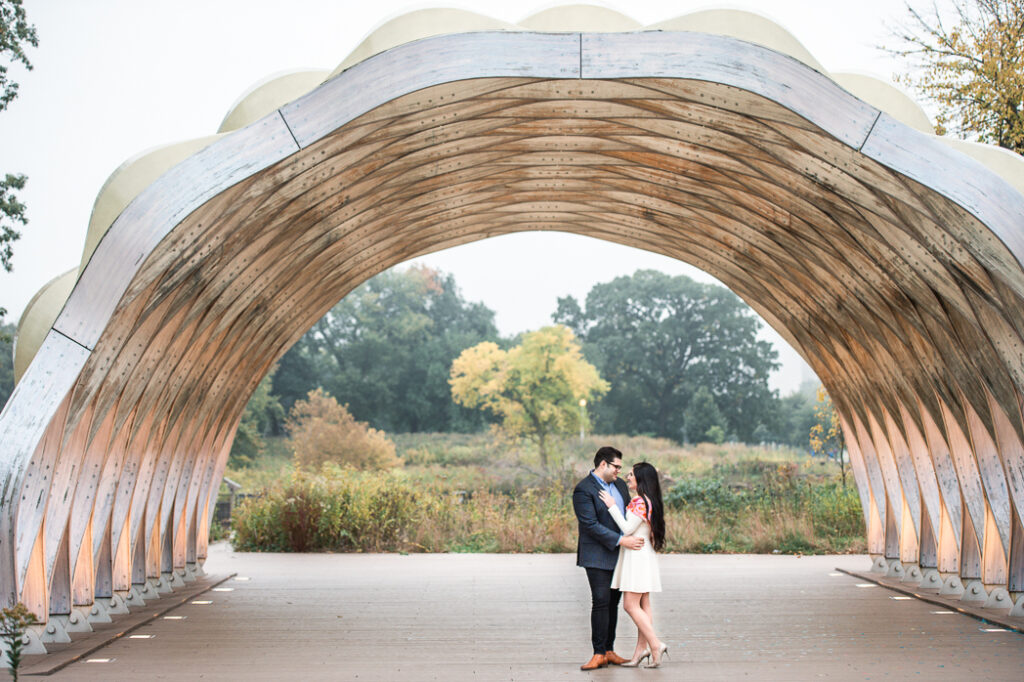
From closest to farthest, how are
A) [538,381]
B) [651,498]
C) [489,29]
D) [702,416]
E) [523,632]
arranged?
[651,498], [489,29], [523,632], [538,381], [702,416]

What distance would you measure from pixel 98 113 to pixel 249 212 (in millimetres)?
49504

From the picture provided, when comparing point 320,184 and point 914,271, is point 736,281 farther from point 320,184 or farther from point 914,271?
point 320,184

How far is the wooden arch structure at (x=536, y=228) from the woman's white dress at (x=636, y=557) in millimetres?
3304

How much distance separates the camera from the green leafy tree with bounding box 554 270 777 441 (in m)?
56.8

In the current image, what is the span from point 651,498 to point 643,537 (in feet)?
1.05

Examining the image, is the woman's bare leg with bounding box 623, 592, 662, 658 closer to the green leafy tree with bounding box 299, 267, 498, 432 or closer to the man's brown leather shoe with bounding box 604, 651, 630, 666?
the man's brown leather shoe with bounding box 604, 651, 630, 666

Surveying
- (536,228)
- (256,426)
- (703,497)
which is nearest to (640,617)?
(536,228)

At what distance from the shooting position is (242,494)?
22.5 metres

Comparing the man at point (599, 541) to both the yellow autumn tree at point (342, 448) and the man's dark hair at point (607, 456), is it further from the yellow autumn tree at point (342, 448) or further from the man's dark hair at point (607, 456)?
the yellow autumn tree at point (342, 448)

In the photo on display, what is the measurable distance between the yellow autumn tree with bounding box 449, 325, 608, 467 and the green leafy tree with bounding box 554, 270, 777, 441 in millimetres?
11466

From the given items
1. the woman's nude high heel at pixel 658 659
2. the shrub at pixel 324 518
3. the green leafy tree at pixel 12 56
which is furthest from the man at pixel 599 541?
the green leafy tree at pixel 12 56

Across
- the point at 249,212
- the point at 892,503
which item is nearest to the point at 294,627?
the point at 249,212

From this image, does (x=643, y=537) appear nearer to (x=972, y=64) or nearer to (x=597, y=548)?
(x=597, y=548)

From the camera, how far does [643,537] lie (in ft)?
24.2
